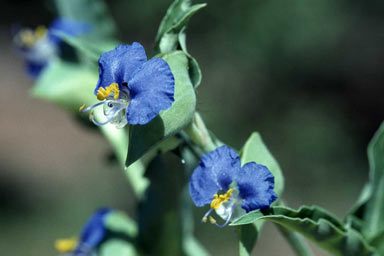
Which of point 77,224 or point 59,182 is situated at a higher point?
point 59,182

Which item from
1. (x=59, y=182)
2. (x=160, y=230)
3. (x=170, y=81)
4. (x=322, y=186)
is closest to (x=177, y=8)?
(x=170, y=81)

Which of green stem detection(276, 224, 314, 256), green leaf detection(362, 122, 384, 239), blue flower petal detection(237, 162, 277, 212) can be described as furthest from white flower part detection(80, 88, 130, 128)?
green leaf detection(362, 122, 384, 239)

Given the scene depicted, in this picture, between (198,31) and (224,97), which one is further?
(198,31)

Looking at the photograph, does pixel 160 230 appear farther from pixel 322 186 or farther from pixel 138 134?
pixel 322 186

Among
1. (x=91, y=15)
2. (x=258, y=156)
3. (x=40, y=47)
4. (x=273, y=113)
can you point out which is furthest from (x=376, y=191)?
(x=273, y=113)

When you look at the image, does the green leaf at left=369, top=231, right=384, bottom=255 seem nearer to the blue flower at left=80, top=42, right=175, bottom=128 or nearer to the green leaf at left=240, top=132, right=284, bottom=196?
the green leaf at left=240, top=132, right=284, bottom=196
